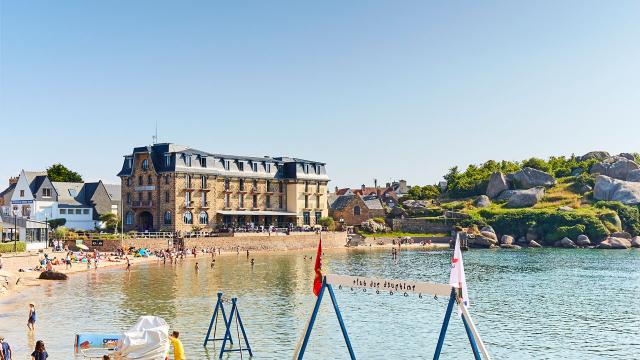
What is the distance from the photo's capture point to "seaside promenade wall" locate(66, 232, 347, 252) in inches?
3681

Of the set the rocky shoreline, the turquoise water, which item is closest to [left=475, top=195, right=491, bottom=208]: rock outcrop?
the rocky shoreline

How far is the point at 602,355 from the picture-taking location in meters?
34.5

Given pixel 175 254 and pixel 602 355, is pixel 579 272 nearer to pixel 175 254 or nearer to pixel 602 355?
pixel 602 355

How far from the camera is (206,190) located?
113250 millimetres

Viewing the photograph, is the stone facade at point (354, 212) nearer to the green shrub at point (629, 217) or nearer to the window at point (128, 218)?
the window at point (128, 218)

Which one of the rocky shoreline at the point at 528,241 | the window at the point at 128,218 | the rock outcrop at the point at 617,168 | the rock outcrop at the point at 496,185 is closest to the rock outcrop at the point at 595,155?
the rock outcrop at the point at 617,168

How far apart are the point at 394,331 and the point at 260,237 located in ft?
242

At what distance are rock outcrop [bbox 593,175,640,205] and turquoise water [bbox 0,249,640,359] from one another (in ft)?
240

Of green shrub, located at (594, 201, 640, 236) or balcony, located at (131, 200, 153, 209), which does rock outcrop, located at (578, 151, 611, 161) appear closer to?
green shrub, located at (594, 201, 640, 236)

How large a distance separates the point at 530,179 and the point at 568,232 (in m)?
31.8

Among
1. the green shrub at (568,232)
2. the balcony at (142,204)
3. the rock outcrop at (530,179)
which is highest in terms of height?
the rock outcrop at (530,179)

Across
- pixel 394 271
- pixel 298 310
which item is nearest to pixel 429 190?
pixel 394 271

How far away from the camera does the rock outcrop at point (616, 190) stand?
146 meters

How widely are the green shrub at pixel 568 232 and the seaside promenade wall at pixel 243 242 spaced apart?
45616 mm
